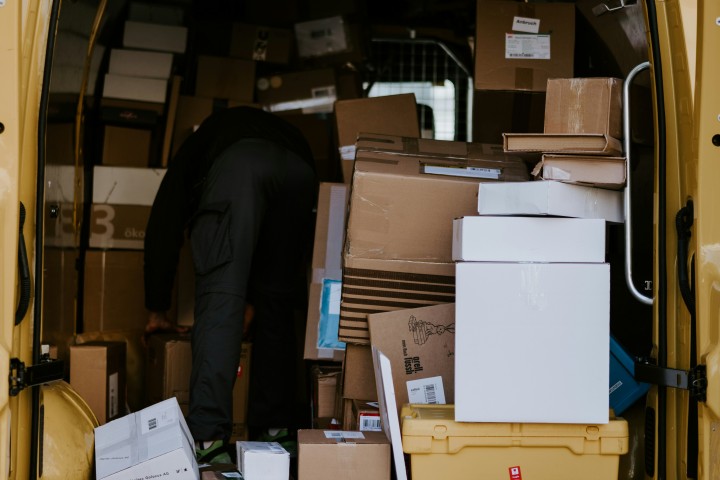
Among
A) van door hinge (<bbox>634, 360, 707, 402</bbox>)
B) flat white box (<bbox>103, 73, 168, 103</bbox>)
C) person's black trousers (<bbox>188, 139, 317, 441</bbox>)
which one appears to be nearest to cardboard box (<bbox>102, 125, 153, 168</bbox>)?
flat white box (<bbox>103, 73, 168, 103</bbox>)

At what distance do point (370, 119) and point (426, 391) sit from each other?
4.38 feet

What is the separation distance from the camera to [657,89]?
2256 millimetres

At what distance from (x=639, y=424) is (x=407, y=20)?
3.07 m

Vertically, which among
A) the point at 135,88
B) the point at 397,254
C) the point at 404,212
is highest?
the point at 135,88

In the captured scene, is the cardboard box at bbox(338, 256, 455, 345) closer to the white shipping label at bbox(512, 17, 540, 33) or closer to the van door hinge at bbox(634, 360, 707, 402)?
the van door hinge at bbox(634, 360, 707, 402)

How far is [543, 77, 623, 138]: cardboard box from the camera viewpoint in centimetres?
262

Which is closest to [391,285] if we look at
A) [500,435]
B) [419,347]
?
[419,347]

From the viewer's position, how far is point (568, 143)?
8.20 ft

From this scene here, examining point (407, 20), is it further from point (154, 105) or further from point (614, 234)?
point (614, 234)

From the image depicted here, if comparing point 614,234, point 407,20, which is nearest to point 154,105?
point 407,20

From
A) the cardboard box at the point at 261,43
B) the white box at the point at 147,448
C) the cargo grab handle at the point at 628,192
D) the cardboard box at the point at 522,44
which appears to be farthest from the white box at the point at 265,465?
the cardboard box at the point at 261,43

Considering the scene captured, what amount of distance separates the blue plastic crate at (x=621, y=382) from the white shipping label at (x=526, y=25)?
1228 mm

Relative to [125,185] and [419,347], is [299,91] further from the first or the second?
[419,347]

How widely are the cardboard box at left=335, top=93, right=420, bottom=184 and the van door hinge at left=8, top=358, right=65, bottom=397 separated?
5.23 ft
